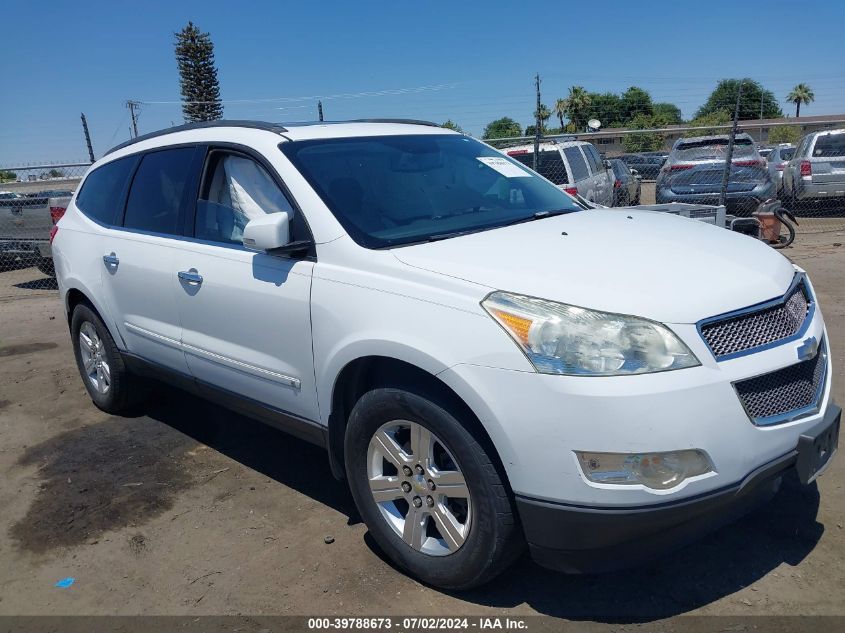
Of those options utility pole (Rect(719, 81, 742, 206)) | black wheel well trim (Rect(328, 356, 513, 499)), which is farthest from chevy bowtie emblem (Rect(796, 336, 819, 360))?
utility pole (Rect(719, 81, 742, 206))

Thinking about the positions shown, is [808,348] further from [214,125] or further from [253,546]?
[214,125]

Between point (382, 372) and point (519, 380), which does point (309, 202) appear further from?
point (519, 380)

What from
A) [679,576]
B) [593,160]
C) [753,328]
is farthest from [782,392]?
[593,160]

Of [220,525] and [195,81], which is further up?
[195,81]

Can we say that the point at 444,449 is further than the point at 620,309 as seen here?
Yes

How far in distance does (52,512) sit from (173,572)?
108 centimetres

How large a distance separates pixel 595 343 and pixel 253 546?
6.40 ft

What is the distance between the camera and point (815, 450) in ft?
8.48

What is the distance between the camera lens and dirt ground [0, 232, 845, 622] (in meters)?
2.84

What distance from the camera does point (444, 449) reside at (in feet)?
9.02

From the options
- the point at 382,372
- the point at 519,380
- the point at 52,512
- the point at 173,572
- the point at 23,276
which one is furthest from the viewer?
the point at 23,276

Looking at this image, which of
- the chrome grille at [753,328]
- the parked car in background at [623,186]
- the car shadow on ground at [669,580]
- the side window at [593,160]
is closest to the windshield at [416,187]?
the chrome grille at [753,328]

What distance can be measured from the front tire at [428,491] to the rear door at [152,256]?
1572 mm

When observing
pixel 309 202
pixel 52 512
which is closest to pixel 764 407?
pixel 309 202
